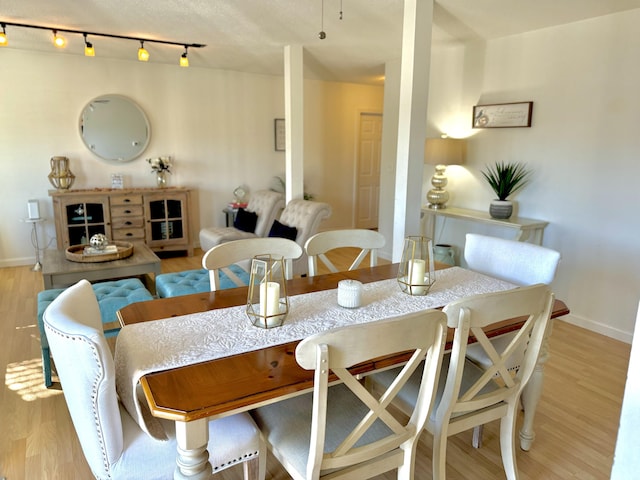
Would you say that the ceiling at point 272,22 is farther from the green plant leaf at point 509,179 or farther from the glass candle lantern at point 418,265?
the glass candle lantern at point 418,265

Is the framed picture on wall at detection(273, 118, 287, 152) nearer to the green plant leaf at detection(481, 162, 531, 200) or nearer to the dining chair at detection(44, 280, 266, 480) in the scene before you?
the green plant leaf at detection(481, 162, 531, 200)

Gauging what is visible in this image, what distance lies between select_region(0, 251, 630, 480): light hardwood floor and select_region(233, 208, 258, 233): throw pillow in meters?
2.30

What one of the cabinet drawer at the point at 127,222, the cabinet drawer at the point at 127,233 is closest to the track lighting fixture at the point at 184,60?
the cabinet drawer at the point at 127,222

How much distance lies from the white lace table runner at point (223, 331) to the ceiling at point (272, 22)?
2.32 meters

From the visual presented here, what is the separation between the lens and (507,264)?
225 cm

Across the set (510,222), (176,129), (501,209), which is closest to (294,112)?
(176,129)

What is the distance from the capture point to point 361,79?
635 cm

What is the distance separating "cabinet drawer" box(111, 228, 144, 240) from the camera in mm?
5059

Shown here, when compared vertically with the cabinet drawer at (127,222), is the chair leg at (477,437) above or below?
below

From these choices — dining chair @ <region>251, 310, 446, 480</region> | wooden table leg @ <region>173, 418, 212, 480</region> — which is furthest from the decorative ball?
wooden table leg @ <region>173, 418, 212, 480</region>

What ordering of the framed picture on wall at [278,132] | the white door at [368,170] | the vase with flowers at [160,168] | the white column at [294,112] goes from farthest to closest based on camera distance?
the white door at [368,170] < the framed picture on wall at [278,132] < the vase with flowers at [160,168] < the white column at [294,112]

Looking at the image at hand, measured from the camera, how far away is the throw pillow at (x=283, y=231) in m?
4.17

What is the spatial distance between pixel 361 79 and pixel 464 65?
7.81 ft

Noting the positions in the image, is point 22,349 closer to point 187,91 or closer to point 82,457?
point 82,457
